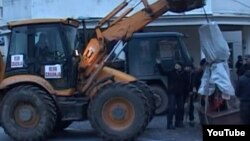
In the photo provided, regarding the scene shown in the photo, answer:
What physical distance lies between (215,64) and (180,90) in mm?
1614

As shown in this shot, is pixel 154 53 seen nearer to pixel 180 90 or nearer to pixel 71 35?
pixel 180 90

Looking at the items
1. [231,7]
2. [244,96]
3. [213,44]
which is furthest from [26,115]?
[231,7]

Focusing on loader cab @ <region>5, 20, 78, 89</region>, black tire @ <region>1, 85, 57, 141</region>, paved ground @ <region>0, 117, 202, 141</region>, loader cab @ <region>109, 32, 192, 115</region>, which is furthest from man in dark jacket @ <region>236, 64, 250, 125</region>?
loader cab @ <region>109, 32, 192, 115</region>

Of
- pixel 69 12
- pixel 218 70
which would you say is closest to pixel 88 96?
pixel 218 70

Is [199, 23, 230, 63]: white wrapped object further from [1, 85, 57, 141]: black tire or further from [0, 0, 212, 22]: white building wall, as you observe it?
Answer: [0, 0, 212, 22]: white building wall

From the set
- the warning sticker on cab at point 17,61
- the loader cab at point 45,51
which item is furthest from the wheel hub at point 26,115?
the warning sticker on cab at point 17,61

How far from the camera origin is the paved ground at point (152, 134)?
12867 mm

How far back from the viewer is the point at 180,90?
14.4 metres

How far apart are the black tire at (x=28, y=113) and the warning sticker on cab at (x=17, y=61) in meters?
0.55

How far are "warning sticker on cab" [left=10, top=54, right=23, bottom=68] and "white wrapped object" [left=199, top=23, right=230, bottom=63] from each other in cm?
411

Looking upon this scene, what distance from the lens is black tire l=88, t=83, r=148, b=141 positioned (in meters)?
12.1

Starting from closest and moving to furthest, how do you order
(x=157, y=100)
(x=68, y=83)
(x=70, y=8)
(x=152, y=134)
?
(x=68, y=83), (x=152, y=134), (x=157, y=100), (x=70, y=8)

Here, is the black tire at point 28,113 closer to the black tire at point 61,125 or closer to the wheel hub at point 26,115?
the wheel hub at point 26,115

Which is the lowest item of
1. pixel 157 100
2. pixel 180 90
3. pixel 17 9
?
pixel 157 100
